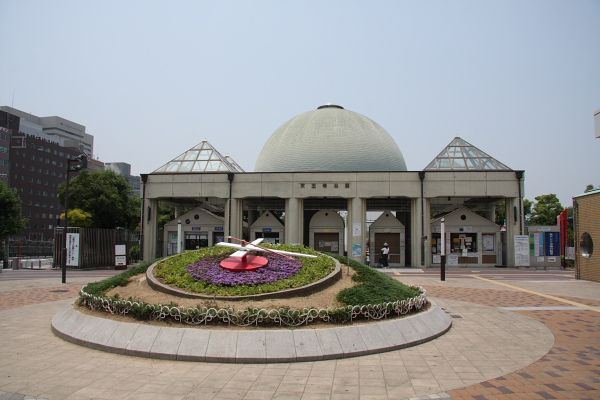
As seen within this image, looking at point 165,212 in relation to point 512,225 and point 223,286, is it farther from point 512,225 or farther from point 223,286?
point 223,286

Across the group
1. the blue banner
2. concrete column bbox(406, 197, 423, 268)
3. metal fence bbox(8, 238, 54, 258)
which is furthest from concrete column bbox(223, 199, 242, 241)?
metal fence bbox(8, 238, 54, 258)

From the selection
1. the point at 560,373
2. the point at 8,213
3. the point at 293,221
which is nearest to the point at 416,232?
the point at 293,221

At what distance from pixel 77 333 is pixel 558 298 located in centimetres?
1534

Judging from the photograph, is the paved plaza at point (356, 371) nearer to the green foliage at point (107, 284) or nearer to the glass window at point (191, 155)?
the green foliage at point (107, 284)

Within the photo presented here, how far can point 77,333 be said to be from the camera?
9656 millimetres

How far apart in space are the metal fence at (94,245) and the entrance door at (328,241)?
47.5 ft

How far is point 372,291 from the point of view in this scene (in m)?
10.7

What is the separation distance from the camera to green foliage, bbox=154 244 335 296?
34.5 feet

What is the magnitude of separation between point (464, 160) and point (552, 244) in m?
8.69

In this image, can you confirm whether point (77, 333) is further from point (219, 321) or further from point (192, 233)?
point (192, 233)

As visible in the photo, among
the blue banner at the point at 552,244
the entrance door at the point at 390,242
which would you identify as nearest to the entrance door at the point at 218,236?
the entrance door at the point at 390,242

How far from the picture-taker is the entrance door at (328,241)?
1491 inches

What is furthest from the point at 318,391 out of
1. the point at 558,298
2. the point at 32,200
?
the point at 32,200

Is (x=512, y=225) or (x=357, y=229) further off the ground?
(x=512, y=225)
